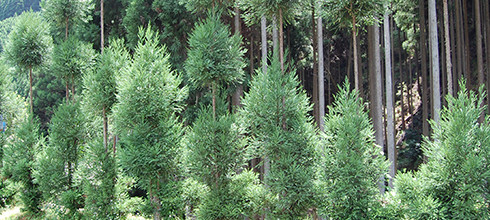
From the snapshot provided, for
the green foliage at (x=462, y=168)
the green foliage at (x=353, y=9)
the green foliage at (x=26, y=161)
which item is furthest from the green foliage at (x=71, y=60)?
the green foliage at (x=462, y=168)

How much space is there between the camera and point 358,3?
30.0ft

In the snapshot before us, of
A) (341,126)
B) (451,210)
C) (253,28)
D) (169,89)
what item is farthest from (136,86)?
(253,28)

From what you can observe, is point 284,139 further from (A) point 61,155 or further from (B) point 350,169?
(A) point 61,155

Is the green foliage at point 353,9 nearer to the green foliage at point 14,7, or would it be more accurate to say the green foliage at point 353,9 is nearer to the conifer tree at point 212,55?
the conifer tree at point 212,55

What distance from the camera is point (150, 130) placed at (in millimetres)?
9594

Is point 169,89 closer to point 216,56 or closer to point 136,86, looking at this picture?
point 136,86

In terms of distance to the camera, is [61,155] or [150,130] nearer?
[150,130]

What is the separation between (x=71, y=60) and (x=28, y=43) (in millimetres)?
2073

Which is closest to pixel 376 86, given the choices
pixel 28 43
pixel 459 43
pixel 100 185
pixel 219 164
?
pixel 459 43

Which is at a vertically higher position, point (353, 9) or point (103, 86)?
point (353, 9)

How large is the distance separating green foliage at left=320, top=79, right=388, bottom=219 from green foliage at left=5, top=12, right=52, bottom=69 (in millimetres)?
9492

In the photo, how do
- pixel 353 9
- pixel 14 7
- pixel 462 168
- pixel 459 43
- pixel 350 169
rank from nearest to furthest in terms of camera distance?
pixel 462 168 → pixel 350 169 → pixel 353 9 → pixel 459 43 → pixel 14 7

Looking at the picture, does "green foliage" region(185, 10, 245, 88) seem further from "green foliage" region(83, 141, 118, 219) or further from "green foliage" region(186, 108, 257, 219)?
"green foliage" region(83, 141, 118, 219)

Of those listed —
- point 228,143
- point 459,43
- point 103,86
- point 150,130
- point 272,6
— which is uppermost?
point 459,43
